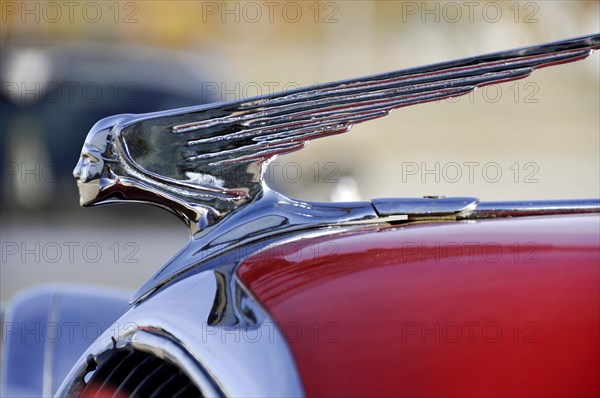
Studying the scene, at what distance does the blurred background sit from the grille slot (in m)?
4.24

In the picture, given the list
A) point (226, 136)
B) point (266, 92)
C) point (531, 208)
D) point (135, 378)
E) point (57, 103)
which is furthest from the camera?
point (266, 92)

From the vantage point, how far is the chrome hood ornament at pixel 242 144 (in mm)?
1599

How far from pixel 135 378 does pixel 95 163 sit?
38 cm

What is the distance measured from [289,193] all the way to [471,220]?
5.42 meters

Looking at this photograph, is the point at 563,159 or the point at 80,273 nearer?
the point at 80,273

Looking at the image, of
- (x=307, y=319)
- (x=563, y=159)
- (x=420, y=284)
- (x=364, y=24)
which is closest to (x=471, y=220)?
(x=420, y=284)

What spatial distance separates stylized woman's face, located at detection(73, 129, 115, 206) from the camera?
1.61 m

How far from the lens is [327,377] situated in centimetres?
124

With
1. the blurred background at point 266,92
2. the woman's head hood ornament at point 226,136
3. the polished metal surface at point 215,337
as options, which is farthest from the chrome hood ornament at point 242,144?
the blurred background at point 266,92

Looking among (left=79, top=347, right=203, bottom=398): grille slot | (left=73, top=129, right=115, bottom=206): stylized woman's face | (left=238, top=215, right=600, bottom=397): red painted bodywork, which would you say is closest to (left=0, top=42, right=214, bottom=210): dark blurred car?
(left=73, top=129, right=115, bottom=206): stylized woman's face

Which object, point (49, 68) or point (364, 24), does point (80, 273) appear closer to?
point (49, 68)

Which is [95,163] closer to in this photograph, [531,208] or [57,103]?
[531,208]

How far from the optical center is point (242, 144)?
5.26ft

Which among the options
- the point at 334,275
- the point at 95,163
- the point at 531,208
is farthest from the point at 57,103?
the point at 334,275
